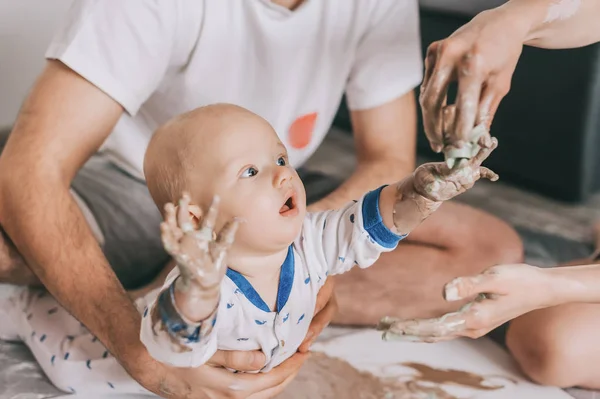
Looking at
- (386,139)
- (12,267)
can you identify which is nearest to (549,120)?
(386,139)

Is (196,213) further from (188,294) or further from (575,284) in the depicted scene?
(575,284)

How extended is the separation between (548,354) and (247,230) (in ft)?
1.62

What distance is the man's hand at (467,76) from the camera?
2.31 feet

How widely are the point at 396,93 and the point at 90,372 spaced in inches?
24.9

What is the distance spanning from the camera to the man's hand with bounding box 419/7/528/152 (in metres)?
0.70

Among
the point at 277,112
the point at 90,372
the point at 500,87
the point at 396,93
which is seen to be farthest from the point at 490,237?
the point at 90,372

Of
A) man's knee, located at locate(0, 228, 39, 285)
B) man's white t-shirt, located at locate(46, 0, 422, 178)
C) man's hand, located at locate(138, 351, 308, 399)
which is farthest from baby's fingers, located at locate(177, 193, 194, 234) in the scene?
man's knee, located at locate(0, 228, 39, 285)

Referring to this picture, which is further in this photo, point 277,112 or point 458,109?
point 277,112

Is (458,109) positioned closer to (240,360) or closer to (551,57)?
(240,360)

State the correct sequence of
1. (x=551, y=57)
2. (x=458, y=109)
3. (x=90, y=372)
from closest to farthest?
(x=458, y=109) → (x=90, y=372) → (x=551, y=57)

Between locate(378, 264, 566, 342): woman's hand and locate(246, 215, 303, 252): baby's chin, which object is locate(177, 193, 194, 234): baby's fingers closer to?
locate(246, 215, 303, 252): baby's chin

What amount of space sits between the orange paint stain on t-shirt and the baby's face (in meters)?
0.40

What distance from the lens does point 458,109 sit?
70 cm

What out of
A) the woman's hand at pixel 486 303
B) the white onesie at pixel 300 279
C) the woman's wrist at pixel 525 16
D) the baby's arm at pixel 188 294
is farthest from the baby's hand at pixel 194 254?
the woman's wrist at pixel 525 16
